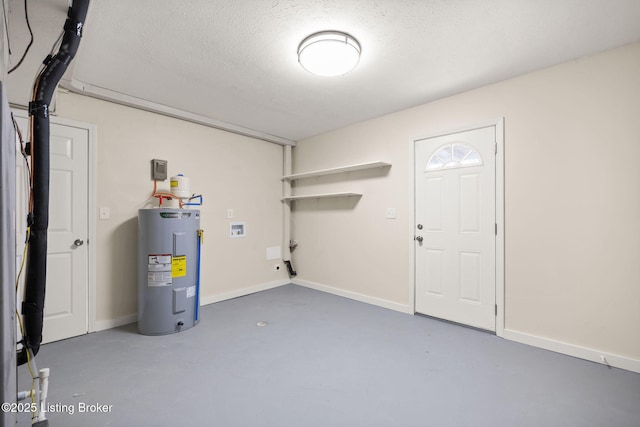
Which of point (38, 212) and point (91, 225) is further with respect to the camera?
point (91, 225)

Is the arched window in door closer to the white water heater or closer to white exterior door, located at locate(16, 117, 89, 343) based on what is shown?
the white water heater

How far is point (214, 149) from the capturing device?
12.6 ft

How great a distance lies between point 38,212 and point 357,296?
11.1 feet

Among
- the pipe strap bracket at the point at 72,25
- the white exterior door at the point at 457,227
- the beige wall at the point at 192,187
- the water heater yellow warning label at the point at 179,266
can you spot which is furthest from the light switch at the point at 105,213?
the white exterior door at the point at 457,227

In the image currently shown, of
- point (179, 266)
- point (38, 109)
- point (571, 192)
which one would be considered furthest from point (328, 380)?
point (571, 192)

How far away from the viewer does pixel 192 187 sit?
3600mm

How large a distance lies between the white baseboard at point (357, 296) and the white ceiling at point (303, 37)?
2488 mm

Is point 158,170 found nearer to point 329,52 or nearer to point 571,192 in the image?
point 329,52

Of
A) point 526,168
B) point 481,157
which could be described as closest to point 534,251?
point 526,168

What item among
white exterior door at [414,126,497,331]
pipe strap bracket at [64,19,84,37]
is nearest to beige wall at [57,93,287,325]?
pipe strap bracket at [64,19,84,37]

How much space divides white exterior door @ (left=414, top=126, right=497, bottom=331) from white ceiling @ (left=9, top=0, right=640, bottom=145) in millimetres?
649

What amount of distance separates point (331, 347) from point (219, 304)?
6.20ft

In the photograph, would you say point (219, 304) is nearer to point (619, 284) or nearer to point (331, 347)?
point (331, 347)

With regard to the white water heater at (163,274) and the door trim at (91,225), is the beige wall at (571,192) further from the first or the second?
the door trim at (91,225)
